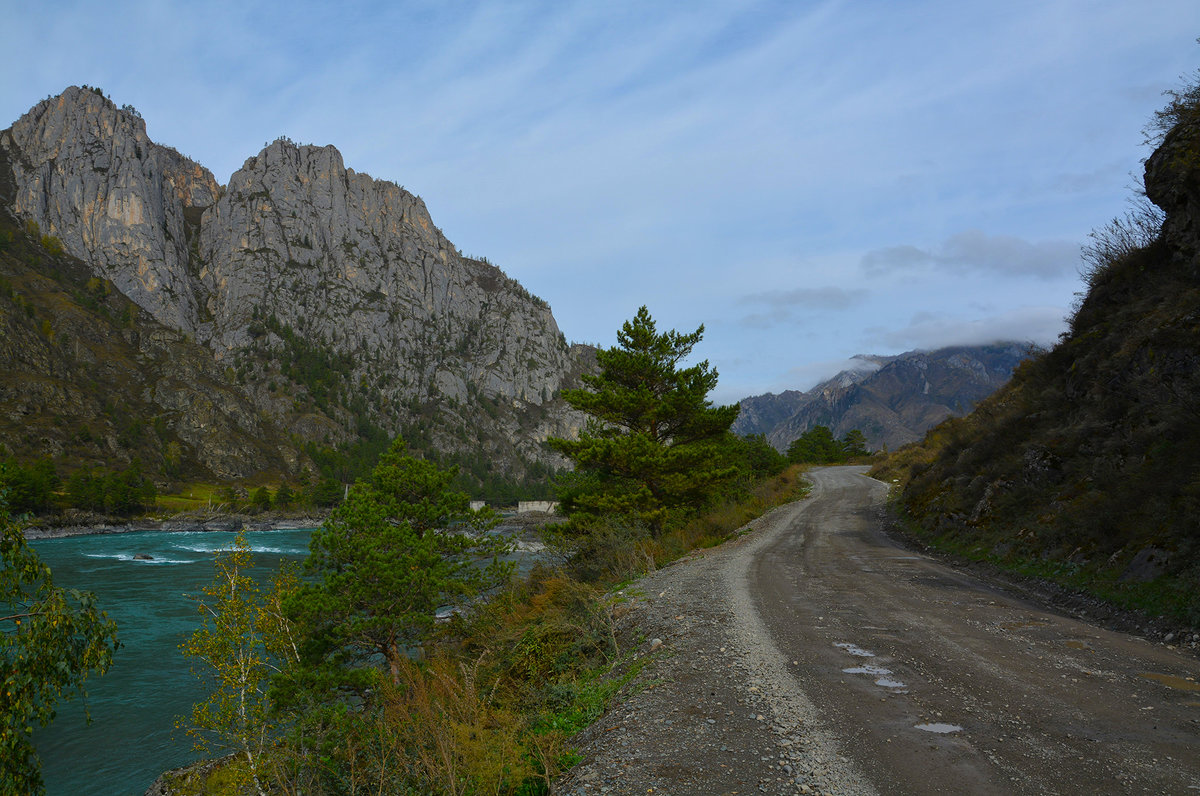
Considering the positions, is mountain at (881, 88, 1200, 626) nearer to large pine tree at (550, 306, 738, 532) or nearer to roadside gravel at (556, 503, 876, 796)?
roadside gravel at (556, 503, 876, 796)

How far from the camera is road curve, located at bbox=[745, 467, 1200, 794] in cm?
425

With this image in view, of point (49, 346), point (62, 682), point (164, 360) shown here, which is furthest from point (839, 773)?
point (164, 360)

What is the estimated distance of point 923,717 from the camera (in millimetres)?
5348

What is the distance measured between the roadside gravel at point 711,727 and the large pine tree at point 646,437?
11.0 meters

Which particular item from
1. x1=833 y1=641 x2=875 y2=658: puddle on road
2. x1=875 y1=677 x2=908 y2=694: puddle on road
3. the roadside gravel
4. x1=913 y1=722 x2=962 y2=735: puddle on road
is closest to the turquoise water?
the roadside gravel

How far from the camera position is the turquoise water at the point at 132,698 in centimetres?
1766

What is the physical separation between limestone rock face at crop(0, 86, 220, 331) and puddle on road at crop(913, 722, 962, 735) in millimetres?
224127

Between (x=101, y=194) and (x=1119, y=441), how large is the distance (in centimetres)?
24556

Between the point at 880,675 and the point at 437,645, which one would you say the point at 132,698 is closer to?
the point at 437,645

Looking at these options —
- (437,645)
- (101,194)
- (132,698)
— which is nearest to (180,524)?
(132,698)

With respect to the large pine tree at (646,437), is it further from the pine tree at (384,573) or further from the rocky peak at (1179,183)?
the rocky peak at (1179,183)

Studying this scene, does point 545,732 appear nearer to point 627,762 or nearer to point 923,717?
point 627,762

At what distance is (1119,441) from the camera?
40.5 feet

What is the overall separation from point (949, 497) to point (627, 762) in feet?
60.5
